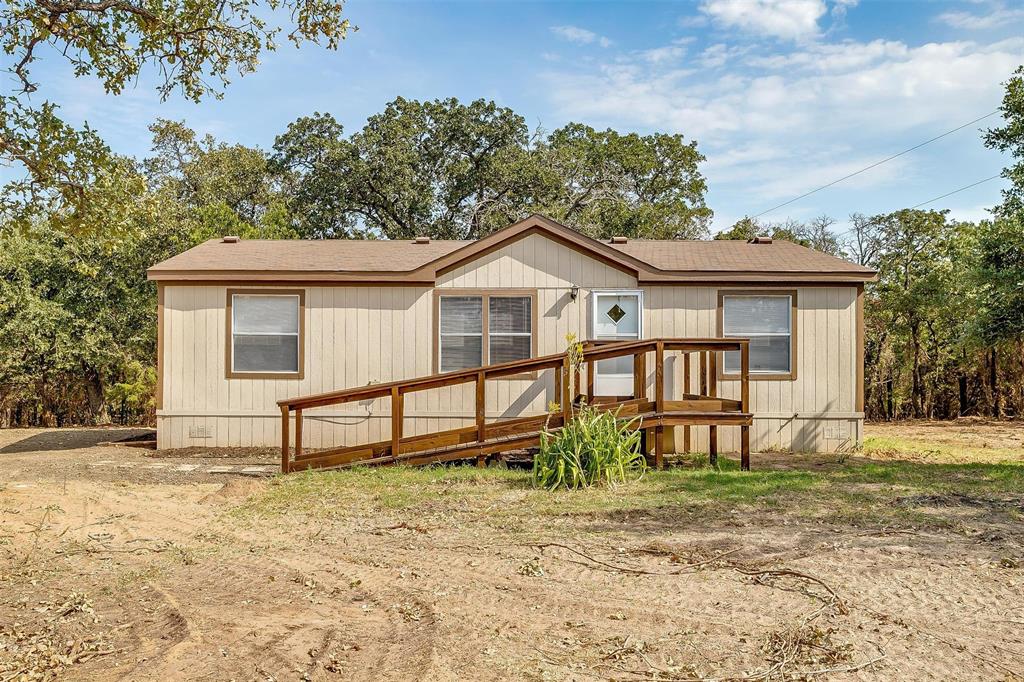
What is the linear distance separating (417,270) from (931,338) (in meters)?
14.1

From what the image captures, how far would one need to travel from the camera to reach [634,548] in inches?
207

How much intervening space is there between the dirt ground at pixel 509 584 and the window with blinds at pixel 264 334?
390 centimetres

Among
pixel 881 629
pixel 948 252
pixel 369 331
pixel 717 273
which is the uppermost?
pixel 948 252

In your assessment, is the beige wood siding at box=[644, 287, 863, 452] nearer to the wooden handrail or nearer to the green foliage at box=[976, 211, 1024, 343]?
the wooden handrail

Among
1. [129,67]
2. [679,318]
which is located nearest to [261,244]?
[129,67]

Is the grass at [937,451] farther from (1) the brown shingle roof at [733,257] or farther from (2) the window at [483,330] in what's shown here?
(2) the window at [483,330]

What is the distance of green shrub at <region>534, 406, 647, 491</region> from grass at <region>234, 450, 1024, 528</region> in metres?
0.20

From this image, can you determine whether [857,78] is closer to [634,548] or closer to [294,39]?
[294,39]

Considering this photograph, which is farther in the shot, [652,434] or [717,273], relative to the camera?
[717,273]

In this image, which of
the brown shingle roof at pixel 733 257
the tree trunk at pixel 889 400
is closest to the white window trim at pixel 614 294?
the brown shingle roof at pixel 733 257

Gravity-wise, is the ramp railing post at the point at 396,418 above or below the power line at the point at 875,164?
below

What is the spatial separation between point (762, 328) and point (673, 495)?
16.4 feet

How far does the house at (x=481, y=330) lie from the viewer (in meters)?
11.2

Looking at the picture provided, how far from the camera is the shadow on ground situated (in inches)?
471
